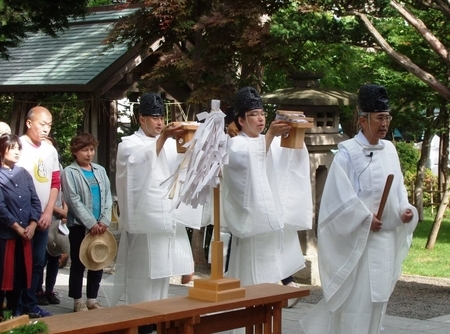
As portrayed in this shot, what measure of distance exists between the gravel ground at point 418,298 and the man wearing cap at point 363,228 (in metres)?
2.44

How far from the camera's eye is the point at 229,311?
5.50 m

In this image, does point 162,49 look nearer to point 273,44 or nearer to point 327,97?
point 273,44

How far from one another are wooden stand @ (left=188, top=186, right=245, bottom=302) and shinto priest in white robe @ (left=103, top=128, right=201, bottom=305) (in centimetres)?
145

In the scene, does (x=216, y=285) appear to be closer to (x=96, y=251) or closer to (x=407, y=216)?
(x=407, y=216)

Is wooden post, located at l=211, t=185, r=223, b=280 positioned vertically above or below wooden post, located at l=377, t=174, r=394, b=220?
below

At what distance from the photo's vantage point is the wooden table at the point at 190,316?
4402 mm

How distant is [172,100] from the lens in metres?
15.4

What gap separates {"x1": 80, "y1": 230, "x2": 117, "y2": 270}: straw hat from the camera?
7559 mm

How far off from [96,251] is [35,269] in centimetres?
59

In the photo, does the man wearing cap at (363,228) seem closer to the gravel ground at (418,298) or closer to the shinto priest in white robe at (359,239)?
the shinto priest in white robe at (359,239)

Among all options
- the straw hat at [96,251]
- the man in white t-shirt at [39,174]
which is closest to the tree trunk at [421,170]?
the straw hat at [96,251]

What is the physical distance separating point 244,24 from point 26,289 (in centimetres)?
457

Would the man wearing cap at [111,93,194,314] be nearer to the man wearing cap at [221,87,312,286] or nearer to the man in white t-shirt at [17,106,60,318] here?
the man wearing cap at [221,87,312,286]

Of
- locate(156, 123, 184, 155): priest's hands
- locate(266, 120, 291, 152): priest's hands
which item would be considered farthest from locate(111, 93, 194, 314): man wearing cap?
locate(266, 120, 291, 152): priest's hands
